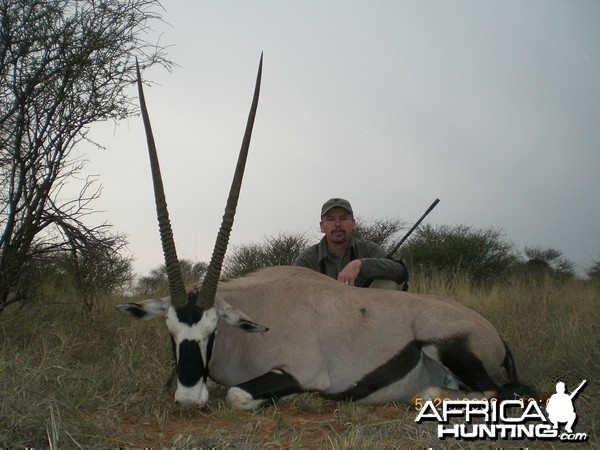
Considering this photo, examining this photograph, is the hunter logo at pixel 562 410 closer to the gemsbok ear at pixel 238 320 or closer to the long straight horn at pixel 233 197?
the gemsbok ear at pixel 238 320

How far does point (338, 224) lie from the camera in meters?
6.31

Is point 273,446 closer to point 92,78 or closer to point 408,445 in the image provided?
point 408,445

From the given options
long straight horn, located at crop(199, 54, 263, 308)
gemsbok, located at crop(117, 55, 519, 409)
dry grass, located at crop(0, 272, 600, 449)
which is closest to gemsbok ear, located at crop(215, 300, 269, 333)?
gemsbok, located at crop(117, 55, 519, 409)

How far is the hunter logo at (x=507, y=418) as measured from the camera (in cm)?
311

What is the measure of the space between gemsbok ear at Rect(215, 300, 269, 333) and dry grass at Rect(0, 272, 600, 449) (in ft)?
1.55

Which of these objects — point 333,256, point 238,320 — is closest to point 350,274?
point 333,256

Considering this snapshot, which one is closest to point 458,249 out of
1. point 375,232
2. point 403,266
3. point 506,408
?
point 375,232

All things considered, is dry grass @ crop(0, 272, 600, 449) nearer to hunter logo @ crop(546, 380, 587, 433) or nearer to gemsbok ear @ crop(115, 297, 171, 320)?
hunter logo @ crop(546, 380, 587, 433)

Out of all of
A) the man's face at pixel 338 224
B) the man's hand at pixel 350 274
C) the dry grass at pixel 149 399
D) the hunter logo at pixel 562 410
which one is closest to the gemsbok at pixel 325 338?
the dry grass at pixel 149 399

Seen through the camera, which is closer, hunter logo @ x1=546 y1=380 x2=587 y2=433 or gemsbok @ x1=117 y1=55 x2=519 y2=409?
hunter logo @ x1=546 y1=380 x2=587 y2=433

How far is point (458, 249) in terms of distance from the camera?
635 inches

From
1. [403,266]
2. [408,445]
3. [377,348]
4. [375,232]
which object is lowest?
[408,445]

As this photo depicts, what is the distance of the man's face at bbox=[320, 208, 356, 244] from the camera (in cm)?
632

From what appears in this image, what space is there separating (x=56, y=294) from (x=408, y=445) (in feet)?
15.4
